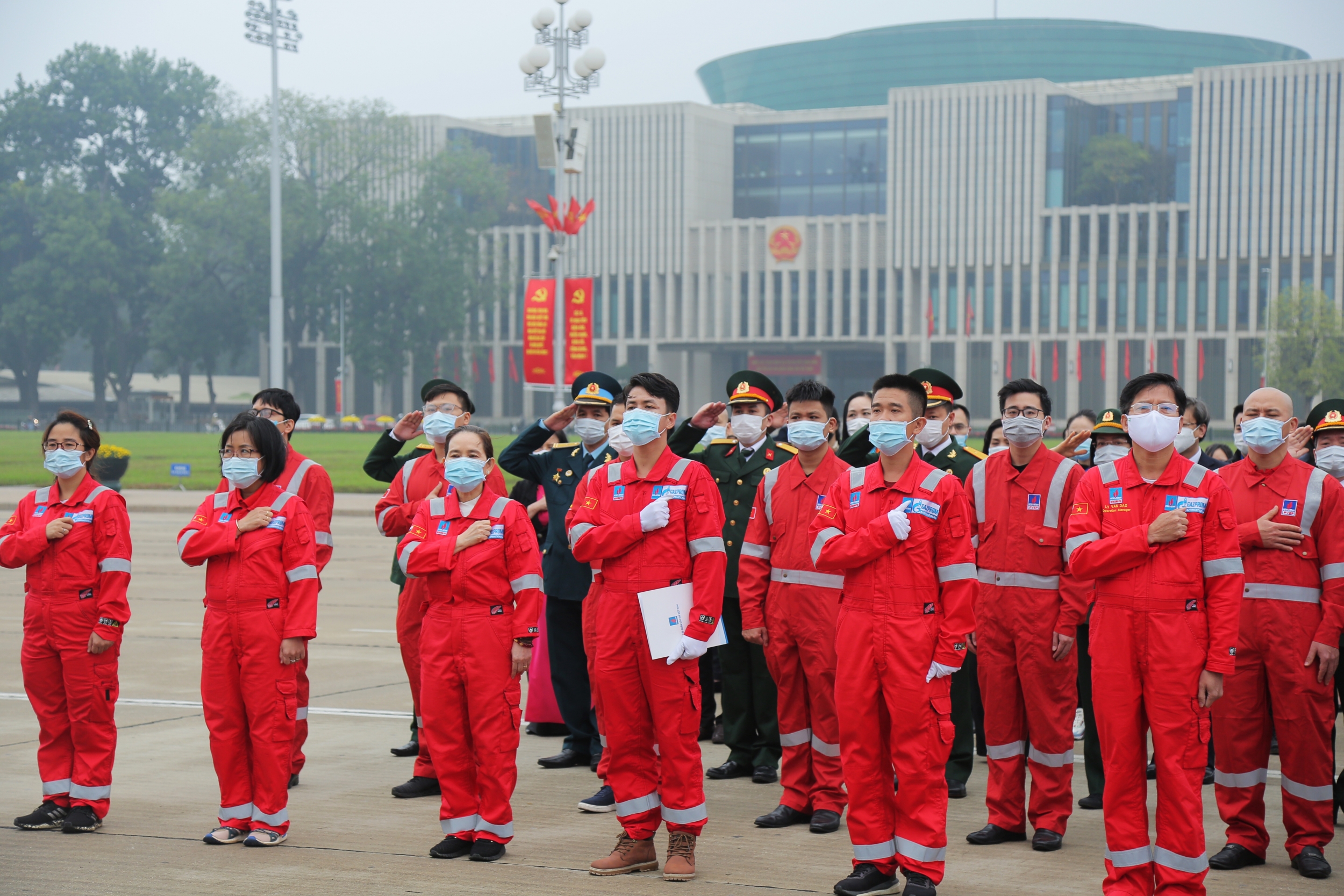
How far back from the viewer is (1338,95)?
66.5 meters

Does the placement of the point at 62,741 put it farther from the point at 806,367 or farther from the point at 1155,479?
the point at 806,367

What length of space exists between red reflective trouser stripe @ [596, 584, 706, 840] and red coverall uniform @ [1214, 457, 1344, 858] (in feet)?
7.59

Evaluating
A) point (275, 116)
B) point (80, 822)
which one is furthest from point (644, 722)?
point (275, 116)

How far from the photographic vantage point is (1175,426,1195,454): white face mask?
761 centimetres

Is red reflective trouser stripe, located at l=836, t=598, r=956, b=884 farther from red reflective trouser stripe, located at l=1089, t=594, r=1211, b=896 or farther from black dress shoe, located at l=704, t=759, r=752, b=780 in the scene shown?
black dress shoe, located at l=704, t=759, r=752, b=780

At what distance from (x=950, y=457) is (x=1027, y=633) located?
5.74 ft

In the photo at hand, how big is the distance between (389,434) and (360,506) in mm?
21418

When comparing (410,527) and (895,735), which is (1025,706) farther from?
(410,527)

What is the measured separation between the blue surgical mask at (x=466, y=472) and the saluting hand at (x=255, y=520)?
0.82 metres

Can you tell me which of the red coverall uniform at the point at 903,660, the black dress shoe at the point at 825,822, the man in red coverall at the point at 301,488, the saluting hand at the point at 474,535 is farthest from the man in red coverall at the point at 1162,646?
the man in red coverall at the point at 301,488

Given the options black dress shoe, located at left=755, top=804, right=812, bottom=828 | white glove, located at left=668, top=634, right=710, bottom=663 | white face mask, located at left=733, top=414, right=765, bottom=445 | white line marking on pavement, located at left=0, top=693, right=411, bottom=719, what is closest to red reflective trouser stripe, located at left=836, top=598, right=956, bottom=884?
white glove, located at left=668, top=634, right=710, bottom=663

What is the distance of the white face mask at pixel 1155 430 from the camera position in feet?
17.3

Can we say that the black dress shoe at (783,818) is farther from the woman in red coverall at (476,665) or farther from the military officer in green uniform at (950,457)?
the woman in red coverall at (476,665)

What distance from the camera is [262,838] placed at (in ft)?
20.3
